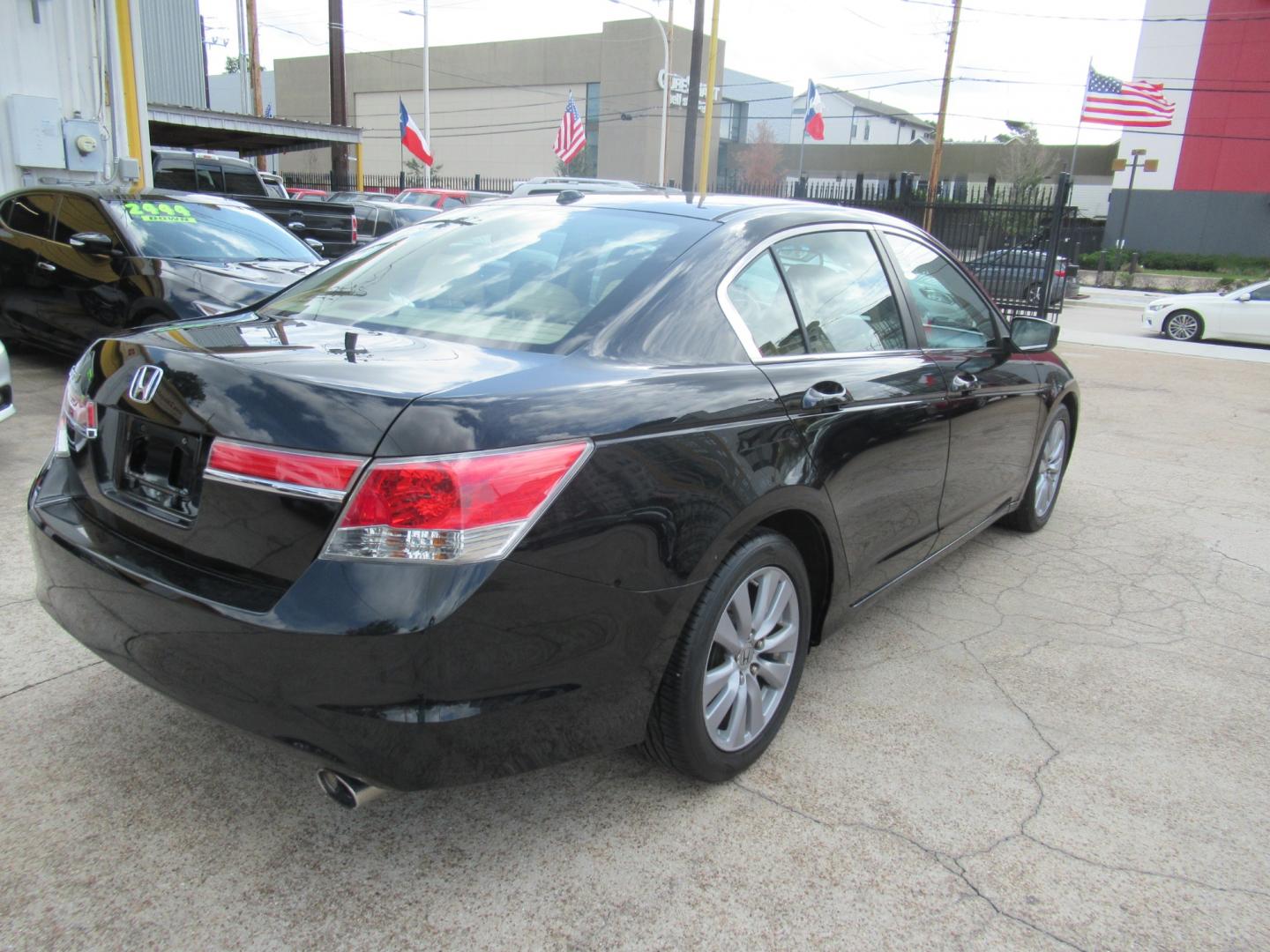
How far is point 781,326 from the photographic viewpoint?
290cm

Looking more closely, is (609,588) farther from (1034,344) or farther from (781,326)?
(1034,344)

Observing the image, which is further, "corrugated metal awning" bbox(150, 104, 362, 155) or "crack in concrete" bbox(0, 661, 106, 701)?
"corrugated metal awning" bbox(150, 104, 362, 155)

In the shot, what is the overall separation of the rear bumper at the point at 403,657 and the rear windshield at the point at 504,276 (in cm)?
73

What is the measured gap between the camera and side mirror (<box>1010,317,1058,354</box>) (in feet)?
14.2

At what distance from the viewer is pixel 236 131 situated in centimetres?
1727

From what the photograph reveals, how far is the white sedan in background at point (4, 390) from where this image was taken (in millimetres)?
5105

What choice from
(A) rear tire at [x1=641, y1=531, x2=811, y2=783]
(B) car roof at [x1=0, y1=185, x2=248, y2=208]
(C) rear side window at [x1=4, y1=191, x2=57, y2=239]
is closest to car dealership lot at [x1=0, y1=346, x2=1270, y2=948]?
(A) rear tire at [x1=641, y1=531, x2=811, y2=783]

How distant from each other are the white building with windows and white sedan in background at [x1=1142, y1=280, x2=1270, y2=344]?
73281 mm

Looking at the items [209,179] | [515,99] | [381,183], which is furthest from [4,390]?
A: [515,99]

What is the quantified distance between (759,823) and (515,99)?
6845 centimetres

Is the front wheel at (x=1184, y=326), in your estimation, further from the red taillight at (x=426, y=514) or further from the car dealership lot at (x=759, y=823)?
the red taillight at (x=426, y=514)

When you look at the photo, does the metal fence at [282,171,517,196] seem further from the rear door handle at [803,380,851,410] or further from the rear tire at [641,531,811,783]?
the rear tire at [641,531,811,783]

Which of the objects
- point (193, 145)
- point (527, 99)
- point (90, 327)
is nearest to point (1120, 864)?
point (90, 327)

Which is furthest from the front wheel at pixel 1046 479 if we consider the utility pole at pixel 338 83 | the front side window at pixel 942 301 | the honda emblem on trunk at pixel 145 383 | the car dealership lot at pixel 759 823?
the utility pole at pixel 338 83
